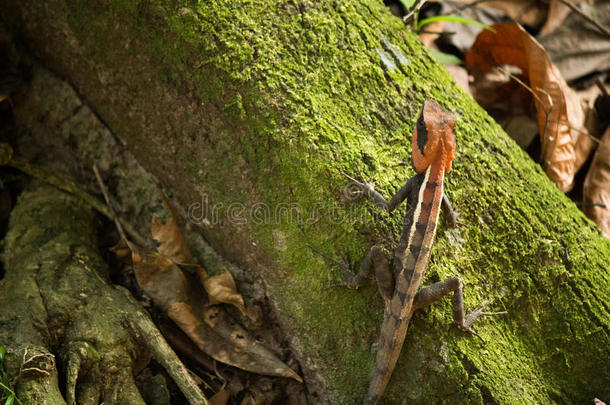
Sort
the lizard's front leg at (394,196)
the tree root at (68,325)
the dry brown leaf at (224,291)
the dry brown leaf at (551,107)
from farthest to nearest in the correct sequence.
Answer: the dry brown leaf at (551,107), the dry brown leaf at (224,291), the lizard's front leg at (394,196), the tree root at (68,325)

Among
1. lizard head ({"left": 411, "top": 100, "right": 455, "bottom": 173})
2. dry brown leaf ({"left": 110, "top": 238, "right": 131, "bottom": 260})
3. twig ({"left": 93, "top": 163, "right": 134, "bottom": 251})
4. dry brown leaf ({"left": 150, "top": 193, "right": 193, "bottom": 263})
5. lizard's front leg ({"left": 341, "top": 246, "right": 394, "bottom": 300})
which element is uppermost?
lizard head ({"left": 411, "top": 100, "right": 455, "bottom": 173})

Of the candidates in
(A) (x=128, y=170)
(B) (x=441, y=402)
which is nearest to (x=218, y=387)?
(B) (x=441, y=402)

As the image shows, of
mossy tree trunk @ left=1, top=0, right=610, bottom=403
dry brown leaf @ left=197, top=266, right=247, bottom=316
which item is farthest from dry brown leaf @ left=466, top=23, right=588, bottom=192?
dry brown leaf @ left=197, top=266, right=247, bottom=316

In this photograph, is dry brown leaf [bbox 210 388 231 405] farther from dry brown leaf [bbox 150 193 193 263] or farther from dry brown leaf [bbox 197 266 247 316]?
dry brown leaf [bbox 150 193 193 263]

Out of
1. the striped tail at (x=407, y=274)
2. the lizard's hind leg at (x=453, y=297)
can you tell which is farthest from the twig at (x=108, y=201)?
the lizard's hind leg at (x=453, y=297)

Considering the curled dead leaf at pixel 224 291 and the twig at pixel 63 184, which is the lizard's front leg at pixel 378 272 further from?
the twig at pixel 63 184

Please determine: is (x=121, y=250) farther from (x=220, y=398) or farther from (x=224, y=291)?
(x=220, y=398)

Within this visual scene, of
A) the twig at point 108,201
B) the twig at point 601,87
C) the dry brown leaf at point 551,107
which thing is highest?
the twig at point 601,87

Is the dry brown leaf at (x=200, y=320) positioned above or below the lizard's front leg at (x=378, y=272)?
below

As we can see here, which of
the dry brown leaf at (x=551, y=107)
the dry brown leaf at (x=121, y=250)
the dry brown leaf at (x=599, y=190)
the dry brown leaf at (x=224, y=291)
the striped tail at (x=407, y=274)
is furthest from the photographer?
the dry brown leaf at (x=551, y=107)
